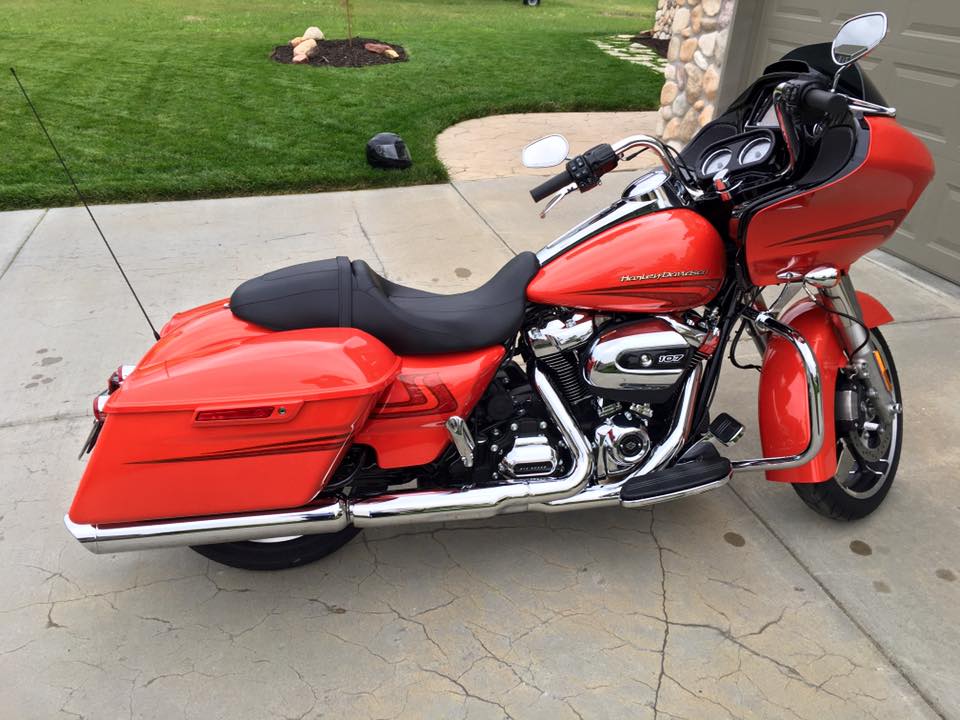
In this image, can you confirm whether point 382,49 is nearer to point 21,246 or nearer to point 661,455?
point 21,246

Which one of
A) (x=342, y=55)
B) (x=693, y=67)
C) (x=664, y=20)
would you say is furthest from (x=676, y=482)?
(x=664, y=20)

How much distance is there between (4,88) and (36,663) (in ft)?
26.9

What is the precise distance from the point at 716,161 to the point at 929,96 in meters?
3.05

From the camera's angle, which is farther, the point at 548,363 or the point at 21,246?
the point at 21,246

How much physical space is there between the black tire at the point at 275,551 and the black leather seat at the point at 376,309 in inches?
29.1

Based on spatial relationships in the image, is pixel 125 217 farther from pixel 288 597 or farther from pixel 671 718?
pixel 671 718

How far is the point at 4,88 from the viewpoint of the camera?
8.05 meters

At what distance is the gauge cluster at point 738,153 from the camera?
A: 84.5 inches

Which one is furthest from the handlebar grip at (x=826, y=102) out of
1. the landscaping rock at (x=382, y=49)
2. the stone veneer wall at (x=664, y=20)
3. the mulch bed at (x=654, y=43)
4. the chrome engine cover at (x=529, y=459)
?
the stone veneer wall at (x=664, y=20)

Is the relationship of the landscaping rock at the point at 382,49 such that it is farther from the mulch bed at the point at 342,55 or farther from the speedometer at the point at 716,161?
the speedometer at the point at 716,161

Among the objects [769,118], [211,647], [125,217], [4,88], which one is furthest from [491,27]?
[211,647]

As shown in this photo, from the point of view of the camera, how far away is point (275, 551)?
7.97ft

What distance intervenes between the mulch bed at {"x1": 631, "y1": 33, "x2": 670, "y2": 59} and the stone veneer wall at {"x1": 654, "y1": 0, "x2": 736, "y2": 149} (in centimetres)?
579

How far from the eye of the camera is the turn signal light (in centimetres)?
192
